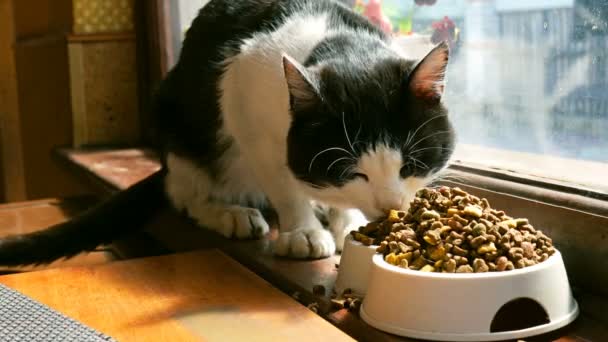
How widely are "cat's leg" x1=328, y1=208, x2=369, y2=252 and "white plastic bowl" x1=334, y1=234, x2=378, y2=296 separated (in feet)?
1.11

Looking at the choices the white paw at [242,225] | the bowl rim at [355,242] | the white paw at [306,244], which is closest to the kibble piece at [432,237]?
the bowl rim at [355,242]

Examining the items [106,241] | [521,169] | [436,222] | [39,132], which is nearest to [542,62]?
[521,169]

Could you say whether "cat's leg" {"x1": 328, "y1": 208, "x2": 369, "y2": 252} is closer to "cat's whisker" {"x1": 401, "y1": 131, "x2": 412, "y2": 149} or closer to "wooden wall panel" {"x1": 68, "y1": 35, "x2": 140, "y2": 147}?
"cat's whisker" {"x1": 401, "y1": 131, "x2": 412, "y2": 149}

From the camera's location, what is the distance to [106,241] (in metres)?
1.71

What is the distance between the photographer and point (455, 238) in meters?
1.07

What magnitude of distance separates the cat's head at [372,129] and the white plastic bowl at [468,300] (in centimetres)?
23

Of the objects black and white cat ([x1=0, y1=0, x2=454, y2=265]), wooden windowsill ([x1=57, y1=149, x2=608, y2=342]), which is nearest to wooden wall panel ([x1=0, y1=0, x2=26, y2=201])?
wooden windowsill ([x1=57, y1=149, x2=608, y2=342])

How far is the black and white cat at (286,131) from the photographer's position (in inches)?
48.9

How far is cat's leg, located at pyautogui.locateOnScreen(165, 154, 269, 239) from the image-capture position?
5.43 feet

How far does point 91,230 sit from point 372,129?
2.53 feet

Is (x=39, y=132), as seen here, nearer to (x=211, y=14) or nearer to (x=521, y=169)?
(x=211, y=14)

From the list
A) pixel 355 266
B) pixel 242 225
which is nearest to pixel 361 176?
pixel 355 266

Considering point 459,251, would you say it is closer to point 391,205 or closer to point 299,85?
point 391,205

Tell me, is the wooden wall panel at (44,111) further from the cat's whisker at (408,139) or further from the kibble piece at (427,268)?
the kibble piece at (427,268)
